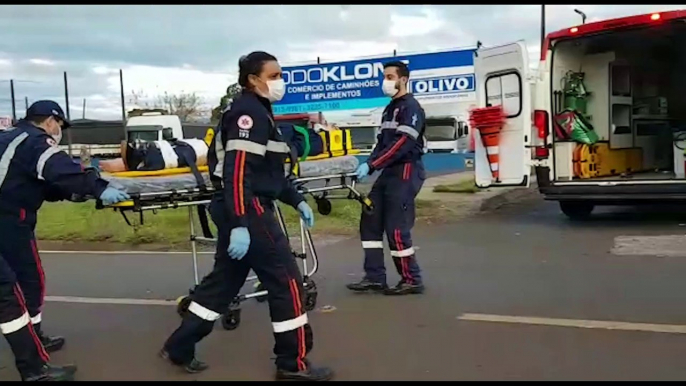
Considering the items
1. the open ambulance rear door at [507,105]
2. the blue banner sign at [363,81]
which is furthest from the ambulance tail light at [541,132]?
the blue banner sign at [363,81]

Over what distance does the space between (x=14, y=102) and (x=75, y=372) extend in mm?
24233

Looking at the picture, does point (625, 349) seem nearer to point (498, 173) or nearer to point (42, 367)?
point (42, 367)

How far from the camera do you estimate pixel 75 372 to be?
486cm

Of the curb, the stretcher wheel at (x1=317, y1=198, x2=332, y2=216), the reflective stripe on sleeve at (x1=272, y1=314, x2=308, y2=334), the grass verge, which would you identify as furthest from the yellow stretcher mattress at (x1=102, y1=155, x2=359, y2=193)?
the curb

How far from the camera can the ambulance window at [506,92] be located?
10.6 metres

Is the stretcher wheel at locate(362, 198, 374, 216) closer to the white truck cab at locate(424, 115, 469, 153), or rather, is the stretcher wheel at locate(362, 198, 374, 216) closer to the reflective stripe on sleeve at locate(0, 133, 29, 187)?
the reflective stripe on sleeve at locate(0, 133, 29, 187)

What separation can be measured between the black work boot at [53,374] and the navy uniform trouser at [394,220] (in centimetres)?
295

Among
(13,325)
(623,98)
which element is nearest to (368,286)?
(13,325)

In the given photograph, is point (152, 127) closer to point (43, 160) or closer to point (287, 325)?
point (43, 160)

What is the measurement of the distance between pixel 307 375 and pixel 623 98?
9740mm

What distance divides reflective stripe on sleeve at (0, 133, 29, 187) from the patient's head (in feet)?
4.50

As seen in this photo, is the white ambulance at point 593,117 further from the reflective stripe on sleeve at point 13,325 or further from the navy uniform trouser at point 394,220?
the reflective stripe on sleeve at point 13,325

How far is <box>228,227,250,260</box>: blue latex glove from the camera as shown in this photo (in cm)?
437

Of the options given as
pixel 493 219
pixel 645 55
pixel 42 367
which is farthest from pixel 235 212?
pixel 645 55
